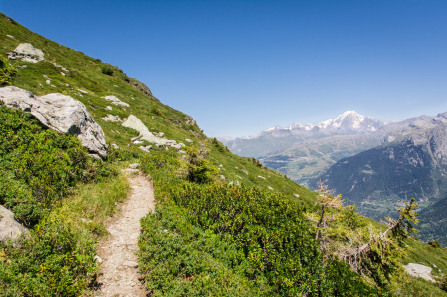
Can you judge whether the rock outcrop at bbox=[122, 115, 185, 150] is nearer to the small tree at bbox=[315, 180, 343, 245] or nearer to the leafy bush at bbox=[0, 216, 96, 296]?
the leafy bush at bbox=[0, 216, 96, 296]

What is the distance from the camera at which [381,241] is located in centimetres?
856

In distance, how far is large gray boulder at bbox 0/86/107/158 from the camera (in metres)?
12.5

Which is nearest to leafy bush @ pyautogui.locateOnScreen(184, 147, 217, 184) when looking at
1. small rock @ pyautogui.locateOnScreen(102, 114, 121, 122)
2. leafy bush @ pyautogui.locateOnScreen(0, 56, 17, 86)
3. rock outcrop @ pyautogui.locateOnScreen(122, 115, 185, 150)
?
rock outcrop @ pyautogui.locateOnScreen(122, 115, 185, 150)

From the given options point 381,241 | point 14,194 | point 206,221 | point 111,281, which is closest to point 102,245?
point 111,281

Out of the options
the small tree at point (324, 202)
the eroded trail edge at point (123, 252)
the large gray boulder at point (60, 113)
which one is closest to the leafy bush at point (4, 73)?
the large gray boulder at point (60, 113)

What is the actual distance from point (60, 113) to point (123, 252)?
39.0 feet

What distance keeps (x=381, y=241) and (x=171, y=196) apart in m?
11.2

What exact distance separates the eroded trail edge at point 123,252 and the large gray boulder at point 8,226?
8.57 ft

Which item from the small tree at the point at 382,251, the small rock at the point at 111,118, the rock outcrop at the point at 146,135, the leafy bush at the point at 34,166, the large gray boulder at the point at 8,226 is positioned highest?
the small rock at the point at 111,118

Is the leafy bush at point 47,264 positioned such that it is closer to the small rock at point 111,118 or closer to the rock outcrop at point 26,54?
the small rock at point 111,118

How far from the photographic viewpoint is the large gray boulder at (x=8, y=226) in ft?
19.8

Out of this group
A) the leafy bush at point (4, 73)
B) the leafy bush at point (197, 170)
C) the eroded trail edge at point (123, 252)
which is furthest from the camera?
the leafy bush at point (4, 73)

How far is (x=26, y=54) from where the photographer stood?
103 ft

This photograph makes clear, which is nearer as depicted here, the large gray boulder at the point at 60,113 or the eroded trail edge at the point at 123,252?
the eroded trail edge at the point at 123,252
